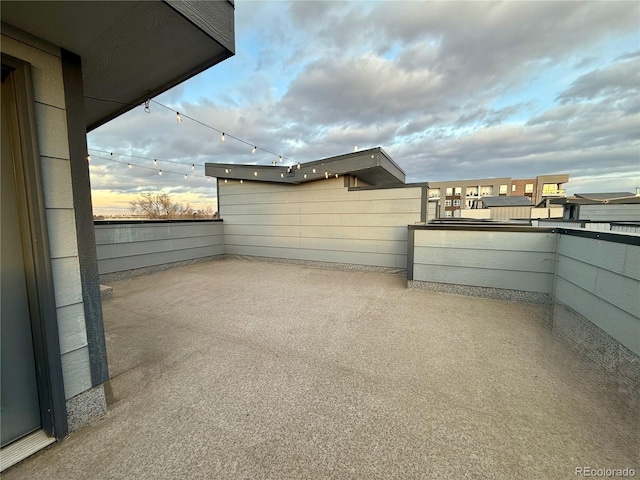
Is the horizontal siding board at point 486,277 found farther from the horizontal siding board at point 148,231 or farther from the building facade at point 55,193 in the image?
the horizontal siding board at point 148,231

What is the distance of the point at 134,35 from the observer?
146 centimetres

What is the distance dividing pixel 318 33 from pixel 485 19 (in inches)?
133

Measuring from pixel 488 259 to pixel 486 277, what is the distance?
1.02ft

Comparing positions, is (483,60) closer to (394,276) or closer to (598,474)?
(394,276)

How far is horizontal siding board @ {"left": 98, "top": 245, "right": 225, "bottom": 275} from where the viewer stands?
18.0 ft

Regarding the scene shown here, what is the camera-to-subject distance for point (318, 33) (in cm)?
550

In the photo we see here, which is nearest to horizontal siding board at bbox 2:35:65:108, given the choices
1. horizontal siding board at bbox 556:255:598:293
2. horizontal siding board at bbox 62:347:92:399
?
horizontal siding board at bbox 62:347:92:399

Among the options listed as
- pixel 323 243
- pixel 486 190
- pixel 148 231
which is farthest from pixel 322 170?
pixel 486 190

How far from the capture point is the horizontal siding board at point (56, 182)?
4.58 feet

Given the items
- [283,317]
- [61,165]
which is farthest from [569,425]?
[61,165]

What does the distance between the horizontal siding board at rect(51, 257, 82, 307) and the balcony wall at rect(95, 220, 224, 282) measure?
16.2 ft

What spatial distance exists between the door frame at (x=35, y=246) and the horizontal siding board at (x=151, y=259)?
5037 mm

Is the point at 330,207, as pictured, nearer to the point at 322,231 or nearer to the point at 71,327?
the point at 322,231

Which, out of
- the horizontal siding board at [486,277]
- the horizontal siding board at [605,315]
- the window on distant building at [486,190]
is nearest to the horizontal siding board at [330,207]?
the horizontal siding board at [486,277]
